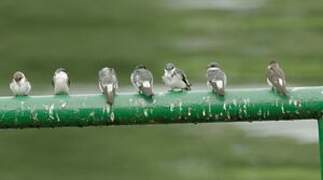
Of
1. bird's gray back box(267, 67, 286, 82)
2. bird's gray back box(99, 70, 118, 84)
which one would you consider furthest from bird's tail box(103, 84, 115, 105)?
bird's gray back box(267, 67, 286, 82)

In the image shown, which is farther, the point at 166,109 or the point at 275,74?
the point at 275,74

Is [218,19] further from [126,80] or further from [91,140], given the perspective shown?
[91,140]

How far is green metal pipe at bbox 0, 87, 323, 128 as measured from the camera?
3143 millimetres

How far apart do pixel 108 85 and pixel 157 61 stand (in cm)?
1088

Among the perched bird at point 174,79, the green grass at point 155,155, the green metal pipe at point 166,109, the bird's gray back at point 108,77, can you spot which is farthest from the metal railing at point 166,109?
the green grass at point 155,155

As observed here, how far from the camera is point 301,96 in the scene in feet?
10.4

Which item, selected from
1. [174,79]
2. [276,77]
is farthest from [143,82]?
[174,79]

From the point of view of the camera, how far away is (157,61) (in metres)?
14.6

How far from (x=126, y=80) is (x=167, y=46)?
2.79 metres

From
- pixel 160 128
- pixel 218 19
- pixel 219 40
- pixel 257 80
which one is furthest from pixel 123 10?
pixel 160 128

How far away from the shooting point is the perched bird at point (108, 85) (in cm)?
321

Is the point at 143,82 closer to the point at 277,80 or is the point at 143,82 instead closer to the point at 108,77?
the point at 277,80

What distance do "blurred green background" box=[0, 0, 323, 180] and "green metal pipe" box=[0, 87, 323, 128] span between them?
6.71 m

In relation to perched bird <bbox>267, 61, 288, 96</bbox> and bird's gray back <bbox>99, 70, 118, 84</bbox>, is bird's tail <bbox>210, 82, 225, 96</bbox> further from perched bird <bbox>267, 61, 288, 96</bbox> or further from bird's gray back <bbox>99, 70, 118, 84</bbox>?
bird's gray back <bbox>99, 70, 118, 84</bbox>
